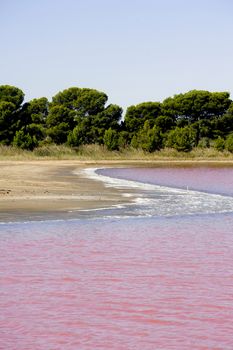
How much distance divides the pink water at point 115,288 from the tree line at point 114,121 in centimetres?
6162

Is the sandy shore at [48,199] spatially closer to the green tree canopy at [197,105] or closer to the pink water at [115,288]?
the pink water at [115,288]

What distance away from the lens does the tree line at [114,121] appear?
7881cm

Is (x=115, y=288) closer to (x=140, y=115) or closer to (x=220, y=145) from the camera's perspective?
(x=220, y=145)

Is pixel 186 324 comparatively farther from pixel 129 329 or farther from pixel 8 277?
pixel 8 277

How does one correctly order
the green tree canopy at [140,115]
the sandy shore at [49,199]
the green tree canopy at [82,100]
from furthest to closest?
the green tree canopy at [140,115] → the green tree canopy at [82,100] → the sandy shore at [49,199]

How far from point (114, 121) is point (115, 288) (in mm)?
75689

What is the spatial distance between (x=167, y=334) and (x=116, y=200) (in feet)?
52.4

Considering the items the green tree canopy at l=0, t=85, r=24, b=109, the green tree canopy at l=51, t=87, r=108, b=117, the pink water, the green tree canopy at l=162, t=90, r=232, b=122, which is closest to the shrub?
the green tree canopy at l=162, t=90, r=232, b=122

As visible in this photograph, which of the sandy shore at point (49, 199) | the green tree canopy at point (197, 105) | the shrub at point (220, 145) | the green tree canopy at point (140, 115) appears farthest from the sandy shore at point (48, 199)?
the green tree canopy at point (197, 105)

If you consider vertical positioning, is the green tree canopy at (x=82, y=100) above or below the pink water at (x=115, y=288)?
above

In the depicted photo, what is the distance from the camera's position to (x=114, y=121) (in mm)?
85625

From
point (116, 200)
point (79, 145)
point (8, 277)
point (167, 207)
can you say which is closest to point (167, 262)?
point (8, 277)

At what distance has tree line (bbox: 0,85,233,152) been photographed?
78.8 m

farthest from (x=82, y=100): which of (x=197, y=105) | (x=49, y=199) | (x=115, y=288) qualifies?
(x=115, y=288)
